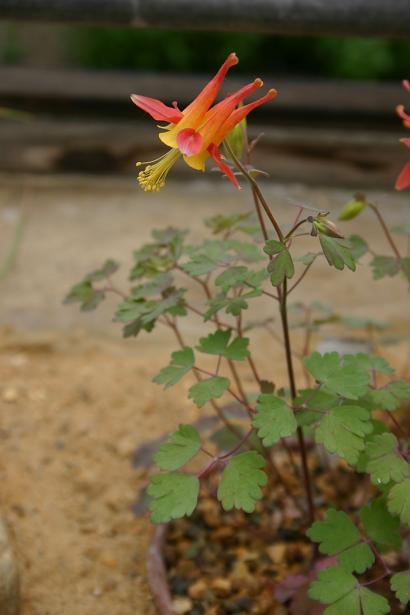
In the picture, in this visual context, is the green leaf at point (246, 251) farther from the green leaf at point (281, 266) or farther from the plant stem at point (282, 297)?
the green leaf at point (281, 266)

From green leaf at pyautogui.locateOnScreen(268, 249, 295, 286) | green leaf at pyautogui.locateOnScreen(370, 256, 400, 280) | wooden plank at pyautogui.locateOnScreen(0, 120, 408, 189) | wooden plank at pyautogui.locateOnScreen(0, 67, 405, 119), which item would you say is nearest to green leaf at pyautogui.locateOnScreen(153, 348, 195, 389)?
green leaf at pyautogui.locateOnScreen(268, 249, 295, 286)

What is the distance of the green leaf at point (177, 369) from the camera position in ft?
4.12

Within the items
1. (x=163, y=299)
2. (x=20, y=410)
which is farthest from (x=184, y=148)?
(x=20, y=410)

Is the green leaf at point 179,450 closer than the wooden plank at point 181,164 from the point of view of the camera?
Yes

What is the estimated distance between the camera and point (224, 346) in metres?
1.28

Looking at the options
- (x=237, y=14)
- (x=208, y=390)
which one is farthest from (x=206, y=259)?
(x=237, y=14)

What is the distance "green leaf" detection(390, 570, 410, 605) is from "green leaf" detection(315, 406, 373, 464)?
0.53 ft

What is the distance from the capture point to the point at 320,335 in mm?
2449

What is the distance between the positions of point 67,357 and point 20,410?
11.8 inches

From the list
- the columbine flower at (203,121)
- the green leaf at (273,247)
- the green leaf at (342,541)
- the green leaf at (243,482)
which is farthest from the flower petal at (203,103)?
the green leaf at (342,541)

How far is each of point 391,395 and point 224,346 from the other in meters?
0.24

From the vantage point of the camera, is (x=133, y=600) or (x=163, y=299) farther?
(x=133, y=600)

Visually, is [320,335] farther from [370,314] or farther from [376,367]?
[376,367]

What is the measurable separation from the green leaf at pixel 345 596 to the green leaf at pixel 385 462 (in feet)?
0.42
